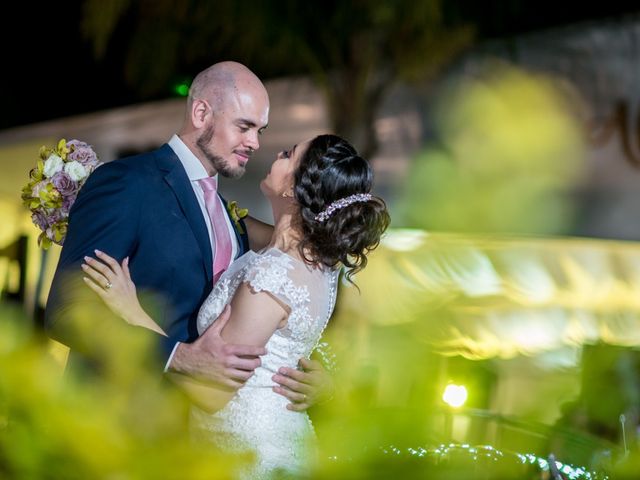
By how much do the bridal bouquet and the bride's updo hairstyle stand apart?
0.79 m

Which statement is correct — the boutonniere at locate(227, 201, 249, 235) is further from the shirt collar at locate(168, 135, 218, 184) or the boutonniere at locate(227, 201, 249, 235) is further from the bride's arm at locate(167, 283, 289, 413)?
the bride's arm at locate(167, 283, 289, 413)

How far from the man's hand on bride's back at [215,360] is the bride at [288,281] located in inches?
2.6

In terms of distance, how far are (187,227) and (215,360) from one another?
535mm

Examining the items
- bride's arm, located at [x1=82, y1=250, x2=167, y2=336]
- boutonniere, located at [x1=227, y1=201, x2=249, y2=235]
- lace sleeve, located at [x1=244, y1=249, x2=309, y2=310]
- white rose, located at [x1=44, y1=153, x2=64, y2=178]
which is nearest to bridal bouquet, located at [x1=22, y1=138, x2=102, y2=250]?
white rose, located at [x1=44, y1=153, x2=64, y2=178]

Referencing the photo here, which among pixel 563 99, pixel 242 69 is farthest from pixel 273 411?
pixel 563 99

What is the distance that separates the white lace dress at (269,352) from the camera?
3119 mm

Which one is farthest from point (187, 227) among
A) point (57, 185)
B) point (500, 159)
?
point (500, 159)

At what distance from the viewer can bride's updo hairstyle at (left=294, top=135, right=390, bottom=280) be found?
3223mm

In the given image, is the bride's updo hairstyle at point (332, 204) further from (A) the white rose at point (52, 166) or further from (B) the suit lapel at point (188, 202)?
(A) the white rose at point (52, 166)

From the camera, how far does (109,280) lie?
9.70 ft

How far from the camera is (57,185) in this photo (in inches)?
140

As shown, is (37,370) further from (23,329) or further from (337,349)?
(337,349)

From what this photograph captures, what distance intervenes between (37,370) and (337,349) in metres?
2.42

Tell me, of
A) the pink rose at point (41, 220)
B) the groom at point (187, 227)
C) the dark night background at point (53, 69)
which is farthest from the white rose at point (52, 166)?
the dark night background at point (53, 69)
